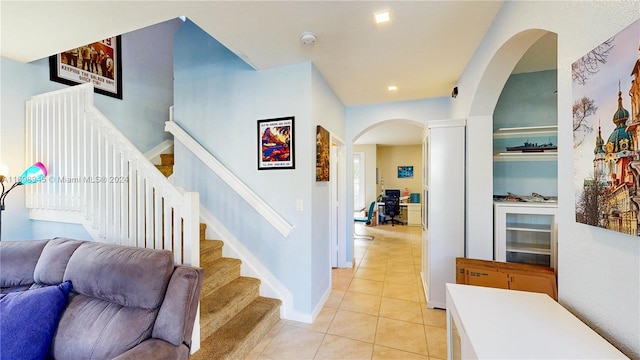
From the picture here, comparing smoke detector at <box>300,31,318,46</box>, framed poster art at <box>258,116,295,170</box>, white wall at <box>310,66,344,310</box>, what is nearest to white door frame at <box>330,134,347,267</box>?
white wall at <box>310,66,344,310</box>

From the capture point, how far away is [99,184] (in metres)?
2.05

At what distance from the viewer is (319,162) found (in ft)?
8.46

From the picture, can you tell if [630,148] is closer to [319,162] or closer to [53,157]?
[319,162]

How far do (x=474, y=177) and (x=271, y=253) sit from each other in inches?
87.6

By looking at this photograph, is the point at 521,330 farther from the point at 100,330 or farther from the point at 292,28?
the point at 292,28

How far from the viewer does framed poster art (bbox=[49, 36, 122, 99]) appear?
2.61 meters

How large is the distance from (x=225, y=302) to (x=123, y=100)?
3.03 m

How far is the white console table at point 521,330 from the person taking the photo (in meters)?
0.76

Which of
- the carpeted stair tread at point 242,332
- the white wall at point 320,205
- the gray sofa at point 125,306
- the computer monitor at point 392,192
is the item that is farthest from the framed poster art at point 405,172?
the gray sofa at point 125,306

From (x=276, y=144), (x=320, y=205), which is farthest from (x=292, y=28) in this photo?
(x=320, y=205)

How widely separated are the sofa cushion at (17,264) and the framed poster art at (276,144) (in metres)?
1.77

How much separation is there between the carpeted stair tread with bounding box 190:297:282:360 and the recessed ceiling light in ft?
8.76

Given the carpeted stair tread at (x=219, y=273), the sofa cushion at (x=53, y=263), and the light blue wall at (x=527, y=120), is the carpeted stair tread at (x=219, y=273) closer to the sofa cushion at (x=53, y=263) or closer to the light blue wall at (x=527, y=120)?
the sofa cushion at (x=53, y=263)

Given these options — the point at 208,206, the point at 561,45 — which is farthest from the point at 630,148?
the point at 208,206
